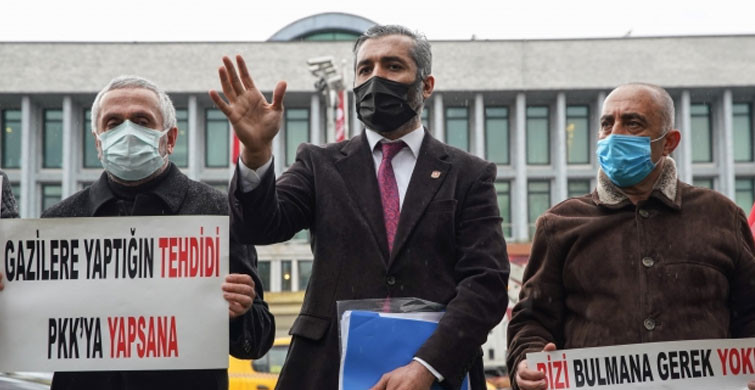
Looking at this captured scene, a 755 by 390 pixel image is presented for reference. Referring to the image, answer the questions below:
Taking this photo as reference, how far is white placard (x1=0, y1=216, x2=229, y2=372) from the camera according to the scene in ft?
12.1

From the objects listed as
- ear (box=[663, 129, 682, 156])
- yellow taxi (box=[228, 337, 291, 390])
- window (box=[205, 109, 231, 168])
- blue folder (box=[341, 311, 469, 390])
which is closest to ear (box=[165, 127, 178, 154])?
blue folder (box=[341, 311, 469, 390])

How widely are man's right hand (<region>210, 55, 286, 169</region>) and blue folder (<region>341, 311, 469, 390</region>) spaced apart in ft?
2.05

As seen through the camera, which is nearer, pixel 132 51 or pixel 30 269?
pixel 30 269

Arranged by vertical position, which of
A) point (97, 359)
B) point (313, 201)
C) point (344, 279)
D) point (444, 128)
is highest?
point (444, 128)

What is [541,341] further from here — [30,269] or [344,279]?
[30,269]

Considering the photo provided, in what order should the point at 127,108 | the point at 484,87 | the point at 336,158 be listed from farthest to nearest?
the point at 484,87, the point at 127,108, the point at 336,158

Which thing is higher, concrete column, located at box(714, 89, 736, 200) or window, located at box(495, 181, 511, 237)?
concrete column, located at box(714, 89, 736, 200)

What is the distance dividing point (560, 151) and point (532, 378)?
4043cm

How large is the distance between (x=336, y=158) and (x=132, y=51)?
4168 centimetres

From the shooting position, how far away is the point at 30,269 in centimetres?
373

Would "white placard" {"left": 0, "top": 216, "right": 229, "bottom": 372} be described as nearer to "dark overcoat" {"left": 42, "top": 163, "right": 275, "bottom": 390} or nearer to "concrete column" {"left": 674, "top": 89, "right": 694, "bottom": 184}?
"dark overcoat" {"left": 42, "top": 163, "right": 275, "bottom": 390}

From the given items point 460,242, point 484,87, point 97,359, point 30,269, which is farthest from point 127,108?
point 484,87

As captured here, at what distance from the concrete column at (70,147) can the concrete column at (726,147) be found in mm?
27181

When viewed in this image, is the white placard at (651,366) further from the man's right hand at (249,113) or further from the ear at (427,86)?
the man's right hand at (249,113)
